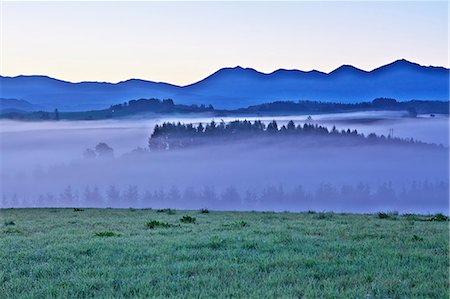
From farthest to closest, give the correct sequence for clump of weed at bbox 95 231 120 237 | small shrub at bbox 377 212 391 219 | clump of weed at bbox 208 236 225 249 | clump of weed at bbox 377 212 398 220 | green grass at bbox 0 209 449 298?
1. small shrub at bbox 377 212 391 219
2. clump of weed at bbox 377 212 398 220
3. clump of weed at bbox 95 231 120 237
4. clump of weed at bbox 208 236 225 249
5. green grass at bbox 0 209 449 298

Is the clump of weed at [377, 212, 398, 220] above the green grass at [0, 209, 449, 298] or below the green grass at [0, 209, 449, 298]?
below

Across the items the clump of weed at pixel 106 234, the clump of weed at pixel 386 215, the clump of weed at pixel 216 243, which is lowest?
the clump of weed at pixel 386 215

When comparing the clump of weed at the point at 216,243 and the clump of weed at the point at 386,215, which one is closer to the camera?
the clump of weed at the point at 216,243

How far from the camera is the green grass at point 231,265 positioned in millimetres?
10445

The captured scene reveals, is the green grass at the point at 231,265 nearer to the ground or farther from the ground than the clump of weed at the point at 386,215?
farther from the ground

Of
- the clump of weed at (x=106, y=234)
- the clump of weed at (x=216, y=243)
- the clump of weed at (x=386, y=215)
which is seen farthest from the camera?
the clump of weed at (x=386, y=215)

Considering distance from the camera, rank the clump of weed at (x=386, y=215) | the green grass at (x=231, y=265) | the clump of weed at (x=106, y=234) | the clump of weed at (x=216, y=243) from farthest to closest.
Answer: the clump of weed at (x=386, y=215), the clump of weed at (x=106, y=234), the clump of weed at (x=216, y=243), the green grass at (x=231, y=265)

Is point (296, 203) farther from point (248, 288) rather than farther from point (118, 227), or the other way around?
point (248, 288)

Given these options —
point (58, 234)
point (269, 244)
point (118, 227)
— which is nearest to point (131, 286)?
point (269, 244)

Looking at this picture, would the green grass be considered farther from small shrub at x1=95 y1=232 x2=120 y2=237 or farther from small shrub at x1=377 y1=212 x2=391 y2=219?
small shrub at x1=377 y1=212 x2=391 y2=219

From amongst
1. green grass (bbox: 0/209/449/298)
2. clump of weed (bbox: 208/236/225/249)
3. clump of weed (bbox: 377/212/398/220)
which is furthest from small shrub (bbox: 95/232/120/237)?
clump of weed (bbox: 377/212/398/220)

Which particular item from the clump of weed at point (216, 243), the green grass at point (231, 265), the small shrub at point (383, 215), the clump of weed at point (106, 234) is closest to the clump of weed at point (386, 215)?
the small shrub at point (383, 215)

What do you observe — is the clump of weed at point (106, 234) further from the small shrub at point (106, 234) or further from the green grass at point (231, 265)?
the green grass at point (231, 265)

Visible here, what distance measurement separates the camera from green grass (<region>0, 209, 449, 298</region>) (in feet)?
34.3
